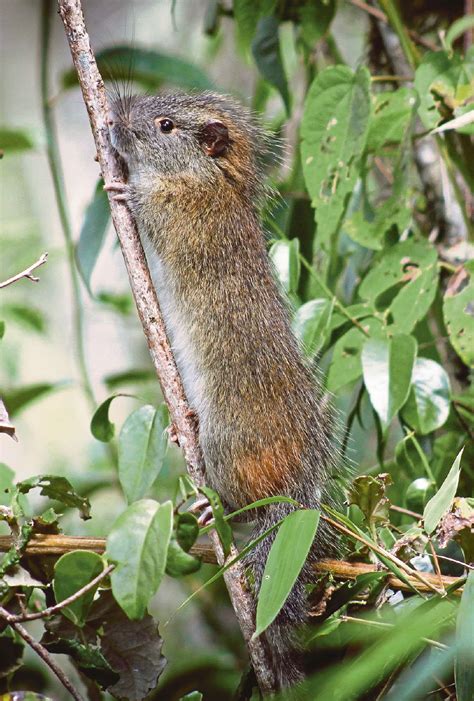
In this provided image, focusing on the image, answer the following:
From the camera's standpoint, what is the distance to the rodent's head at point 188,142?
106 inches

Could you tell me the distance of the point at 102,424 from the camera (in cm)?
220

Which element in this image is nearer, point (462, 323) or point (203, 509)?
point (203, 509)

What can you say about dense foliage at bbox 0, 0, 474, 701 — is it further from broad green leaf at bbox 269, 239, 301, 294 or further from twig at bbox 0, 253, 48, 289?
twig at bbox 0, 253, 48, 289

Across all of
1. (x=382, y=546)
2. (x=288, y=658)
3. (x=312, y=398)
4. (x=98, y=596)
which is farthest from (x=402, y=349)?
(x=98, y=596)

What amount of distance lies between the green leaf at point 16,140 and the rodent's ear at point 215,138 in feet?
1.83

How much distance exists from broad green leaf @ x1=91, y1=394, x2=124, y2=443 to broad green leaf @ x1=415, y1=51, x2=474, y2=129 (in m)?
1.08

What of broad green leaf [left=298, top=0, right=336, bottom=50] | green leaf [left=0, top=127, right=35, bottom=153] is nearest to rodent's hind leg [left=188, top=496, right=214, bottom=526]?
green leaf [left=0, top=127, right=35, bottom=153]

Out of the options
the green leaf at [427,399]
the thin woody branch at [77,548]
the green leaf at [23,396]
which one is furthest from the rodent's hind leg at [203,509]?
the green leaf at [23,396]

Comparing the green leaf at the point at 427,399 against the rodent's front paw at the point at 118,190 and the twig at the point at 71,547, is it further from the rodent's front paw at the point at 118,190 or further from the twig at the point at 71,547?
the rodent's front paw at the point at 118,190

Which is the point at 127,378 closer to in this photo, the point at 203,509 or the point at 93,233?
the point at 93,233

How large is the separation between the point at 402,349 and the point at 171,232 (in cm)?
79

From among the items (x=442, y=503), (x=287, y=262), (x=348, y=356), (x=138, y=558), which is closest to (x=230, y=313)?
(x=287, y=262)

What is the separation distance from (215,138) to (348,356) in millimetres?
811

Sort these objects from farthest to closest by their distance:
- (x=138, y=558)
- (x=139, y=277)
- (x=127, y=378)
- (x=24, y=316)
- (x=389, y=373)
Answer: (x=24, y=316) → (x=127, y=378) → (x=389, y=373) → (x=139, y=277) → (x=138, y=558)
